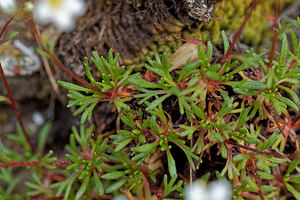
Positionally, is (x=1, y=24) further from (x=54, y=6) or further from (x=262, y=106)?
(x=262, y=106)

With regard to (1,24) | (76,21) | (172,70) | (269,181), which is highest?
(1,24)

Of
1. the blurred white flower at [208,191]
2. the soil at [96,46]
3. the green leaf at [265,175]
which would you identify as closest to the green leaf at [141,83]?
the soil at [96,46]

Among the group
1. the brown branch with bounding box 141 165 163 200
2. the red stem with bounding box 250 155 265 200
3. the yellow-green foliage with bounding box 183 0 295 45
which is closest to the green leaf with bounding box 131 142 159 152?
the brown branch with bounding box 141 165 163 200

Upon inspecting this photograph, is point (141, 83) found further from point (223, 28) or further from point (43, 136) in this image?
→ point (43, 136)

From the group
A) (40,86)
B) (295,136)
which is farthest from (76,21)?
(295,136)

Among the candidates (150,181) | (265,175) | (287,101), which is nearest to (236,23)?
(287,101)

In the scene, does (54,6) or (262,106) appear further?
(54,6)

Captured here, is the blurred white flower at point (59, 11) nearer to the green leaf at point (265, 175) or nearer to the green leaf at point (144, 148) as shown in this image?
the green leaf at point (144, 148)
